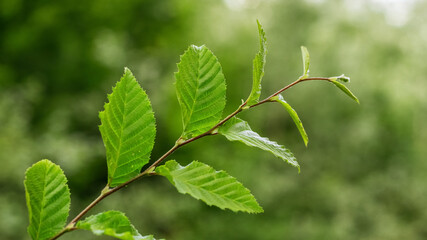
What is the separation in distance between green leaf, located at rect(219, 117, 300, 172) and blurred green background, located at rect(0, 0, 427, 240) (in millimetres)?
4670

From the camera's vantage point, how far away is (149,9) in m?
9.28

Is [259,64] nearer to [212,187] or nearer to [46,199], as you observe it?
[212,187]

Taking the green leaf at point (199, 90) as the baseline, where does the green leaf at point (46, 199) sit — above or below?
below

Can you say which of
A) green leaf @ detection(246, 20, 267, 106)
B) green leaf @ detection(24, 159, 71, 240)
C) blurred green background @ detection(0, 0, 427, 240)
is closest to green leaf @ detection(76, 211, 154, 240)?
green leaf @ detection(24, 159, 71, 240)

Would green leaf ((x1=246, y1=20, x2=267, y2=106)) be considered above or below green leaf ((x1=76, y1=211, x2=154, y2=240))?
above

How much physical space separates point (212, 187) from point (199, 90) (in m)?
0.09

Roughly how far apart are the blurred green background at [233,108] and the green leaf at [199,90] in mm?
4656

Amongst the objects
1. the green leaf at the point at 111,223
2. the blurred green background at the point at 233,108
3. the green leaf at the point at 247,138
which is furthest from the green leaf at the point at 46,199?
the blurred green background at the point at 233,108

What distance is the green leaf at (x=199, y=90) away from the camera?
412mm

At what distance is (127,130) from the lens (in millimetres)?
396

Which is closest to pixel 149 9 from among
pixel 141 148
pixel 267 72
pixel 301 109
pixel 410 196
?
pixel 267 72

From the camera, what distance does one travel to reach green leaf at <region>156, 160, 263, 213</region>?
1.23 ft

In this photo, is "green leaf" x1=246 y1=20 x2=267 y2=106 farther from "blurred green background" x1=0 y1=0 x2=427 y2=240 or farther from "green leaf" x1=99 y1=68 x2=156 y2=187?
"blurred green background" x1=0 y1=0 x2=427 y2=240

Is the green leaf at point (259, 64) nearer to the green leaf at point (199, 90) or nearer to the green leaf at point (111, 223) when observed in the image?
the green leaf at point (199, 90)
